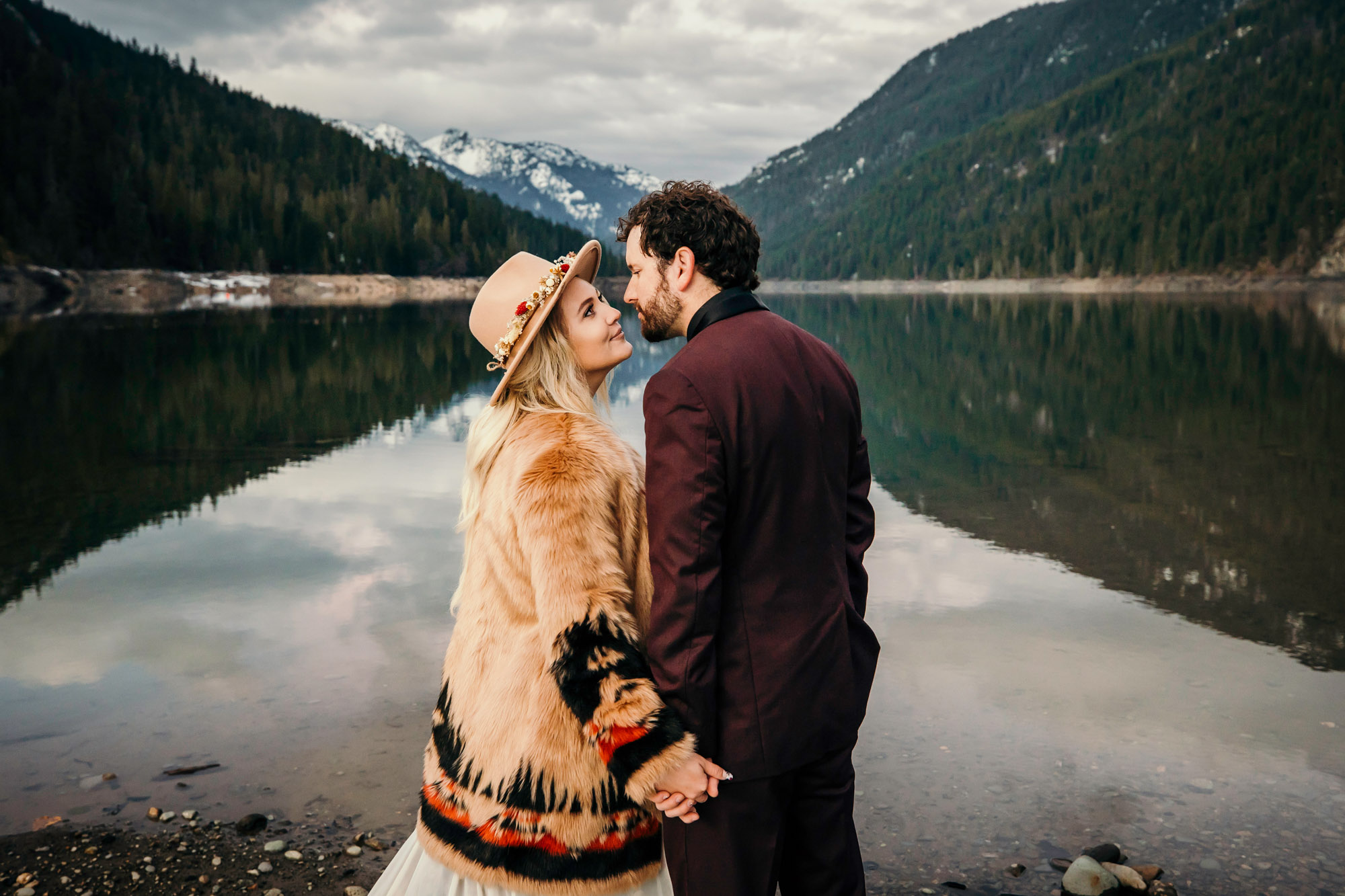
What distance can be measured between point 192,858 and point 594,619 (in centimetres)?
299

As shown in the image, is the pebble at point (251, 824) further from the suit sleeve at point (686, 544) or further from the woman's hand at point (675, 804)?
the suit sleeve at point (686, 544)

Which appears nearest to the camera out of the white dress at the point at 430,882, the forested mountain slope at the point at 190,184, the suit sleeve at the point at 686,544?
the suit sleeve at the point at 686,544

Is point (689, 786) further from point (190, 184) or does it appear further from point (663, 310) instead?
point (190, 184)

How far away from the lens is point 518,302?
2805 mm

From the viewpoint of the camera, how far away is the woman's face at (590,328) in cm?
285

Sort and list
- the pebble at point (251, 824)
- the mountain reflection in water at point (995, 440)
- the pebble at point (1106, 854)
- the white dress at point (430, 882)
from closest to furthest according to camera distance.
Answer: the white dress at point (430, 882) < the pebble at point (1106, 854) < the pebble at point (251, 824) < the mountain reflection in water at point (995, 440)

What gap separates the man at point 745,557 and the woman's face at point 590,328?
1.07 feet

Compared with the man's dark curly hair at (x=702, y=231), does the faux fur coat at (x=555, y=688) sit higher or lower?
lower

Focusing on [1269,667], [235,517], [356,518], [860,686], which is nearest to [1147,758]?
[1269,667]

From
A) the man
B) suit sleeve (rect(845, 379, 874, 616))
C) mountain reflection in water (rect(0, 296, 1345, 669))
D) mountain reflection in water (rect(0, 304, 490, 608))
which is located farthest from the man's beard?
mountain reflection in water (rect(0, 304, 490, 608))

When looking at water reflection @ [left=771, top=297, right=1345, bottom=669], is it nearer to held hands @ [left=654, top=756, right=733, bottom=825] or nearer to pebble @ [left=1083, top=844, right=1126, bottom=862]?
pebble @ [left=1083, top=844, right=1126, bottom=862]

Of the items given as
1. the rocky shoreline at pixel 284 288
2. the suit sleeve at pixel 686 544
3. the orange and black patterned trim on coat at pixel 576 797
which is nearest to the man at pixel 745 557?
the suit sleeve at pixel 686 544

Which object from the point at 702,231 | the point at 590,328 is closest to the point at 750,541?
the point at 702,231

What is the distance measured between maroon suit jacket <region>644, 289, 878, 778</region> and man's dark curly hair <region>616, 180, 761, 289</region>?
0.28 ft
